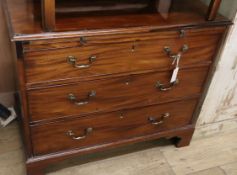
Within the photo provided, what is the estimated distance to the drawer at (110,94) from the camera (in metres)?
1.20

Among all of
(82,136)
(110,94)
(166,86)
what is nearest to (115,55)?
(110,94)

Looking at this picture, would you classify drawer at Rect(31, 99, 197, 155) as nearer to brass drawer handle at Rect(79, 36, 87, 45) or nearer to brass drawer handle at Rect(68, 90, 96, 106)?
brass drawer handle at Rect(68, 90, 96, 106)

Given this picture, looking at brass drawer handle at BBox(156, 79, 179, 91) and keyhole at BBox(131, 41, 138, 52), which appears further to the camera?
brass drawer handle at BBox(156, 79, 179, 91)

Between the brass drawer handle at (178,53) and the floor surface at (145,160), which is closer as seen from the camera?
the brass drawer handle at (178,53)

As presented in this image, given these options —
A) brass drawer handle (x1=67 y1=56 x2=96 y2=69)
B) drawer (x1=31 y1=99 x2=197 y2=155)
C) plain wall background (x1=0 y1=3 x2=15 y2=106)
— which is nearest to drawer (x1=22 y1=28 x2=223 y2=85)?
brass drawer handle (x1=67 y1=56 x2=96 y2=69)

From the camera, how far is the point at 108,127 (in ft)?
4.68

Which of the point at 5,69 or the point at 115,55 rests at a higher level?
the point at 115,55

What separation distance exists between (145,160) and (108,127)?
35 centimetres

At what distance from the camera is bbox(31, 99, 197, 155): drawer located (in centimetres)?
132

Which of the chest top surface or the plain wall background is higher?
the chest top surface

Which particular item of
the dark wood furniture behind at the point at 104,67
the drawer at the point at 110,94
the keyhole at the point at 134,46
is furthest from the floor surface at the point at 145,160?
the keyhole at the point at 134,46

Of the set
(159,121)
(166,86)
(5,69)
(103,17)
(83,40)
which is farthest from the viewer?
(5,69)

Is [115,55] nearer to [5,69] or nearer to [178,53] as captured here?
[178,53]

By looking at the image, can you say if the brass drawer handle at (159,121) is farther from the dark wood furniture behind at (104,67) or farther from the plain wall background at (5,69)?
the plain wall background at (5,69)
